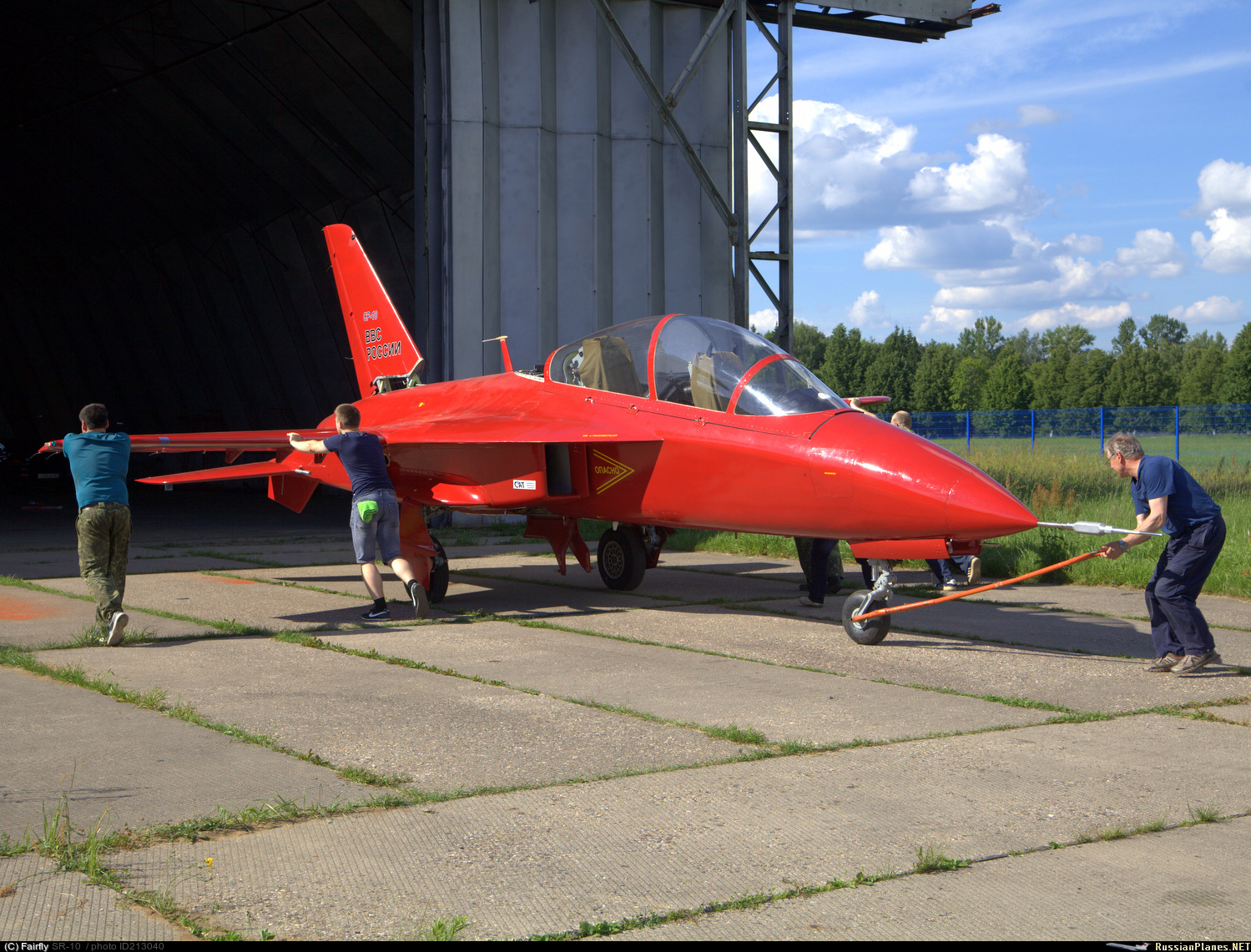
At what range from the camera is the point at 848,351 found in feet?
418

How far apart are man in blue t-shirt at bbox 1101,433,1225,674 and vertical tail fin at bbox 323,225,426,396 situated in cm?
853

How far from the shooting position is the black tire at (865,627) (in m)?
7.92

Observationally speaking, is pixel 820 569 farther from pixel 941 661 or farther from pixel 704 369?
pixel 941 661

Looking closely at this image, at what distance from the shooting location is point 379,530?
30.2 feet

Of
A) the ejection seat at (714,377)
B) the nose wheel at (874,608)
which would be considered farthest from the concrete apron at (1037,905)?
the ejection seat at (714,377)

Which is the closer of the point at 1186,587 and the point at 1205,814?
the point at 1205,814

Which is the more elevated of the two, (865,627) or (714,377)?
(714,377)

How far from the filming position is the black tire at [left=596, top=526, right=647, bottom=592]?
11.3 metres

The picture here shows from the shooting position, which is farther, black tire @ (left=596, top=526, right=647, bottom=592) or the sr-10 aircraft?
black tire @ (left=596, top=526, right=647, bottom=592)

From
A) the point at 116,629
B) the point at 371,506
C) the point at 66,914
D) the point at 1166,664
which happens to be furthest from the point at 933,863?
the point at 371,506

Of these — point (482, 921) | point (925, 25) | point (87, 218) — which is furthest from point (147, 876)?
point (87, 218)

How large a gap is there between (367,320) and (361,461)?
202 inches

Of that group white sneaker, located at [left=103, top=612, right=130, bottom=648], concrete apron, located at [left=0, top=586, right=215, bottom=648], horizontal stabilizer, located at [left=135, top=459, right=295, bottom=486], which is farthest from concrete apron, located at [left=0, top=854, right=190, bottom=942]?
horizontal stabilizer, located at [left=135, top=459, right=295, bottom=486]

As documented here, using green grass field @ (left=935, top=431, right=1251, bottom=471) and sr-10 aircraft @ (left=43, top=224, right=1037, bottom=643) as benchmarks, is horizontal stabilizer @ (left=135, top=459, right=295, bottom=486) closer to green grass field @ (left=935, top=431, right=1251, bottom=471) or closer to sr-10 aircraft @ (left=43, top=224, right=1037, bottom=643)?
sr-10 aircraft @ (left=43, top=224, right=1037, bottom=643)
